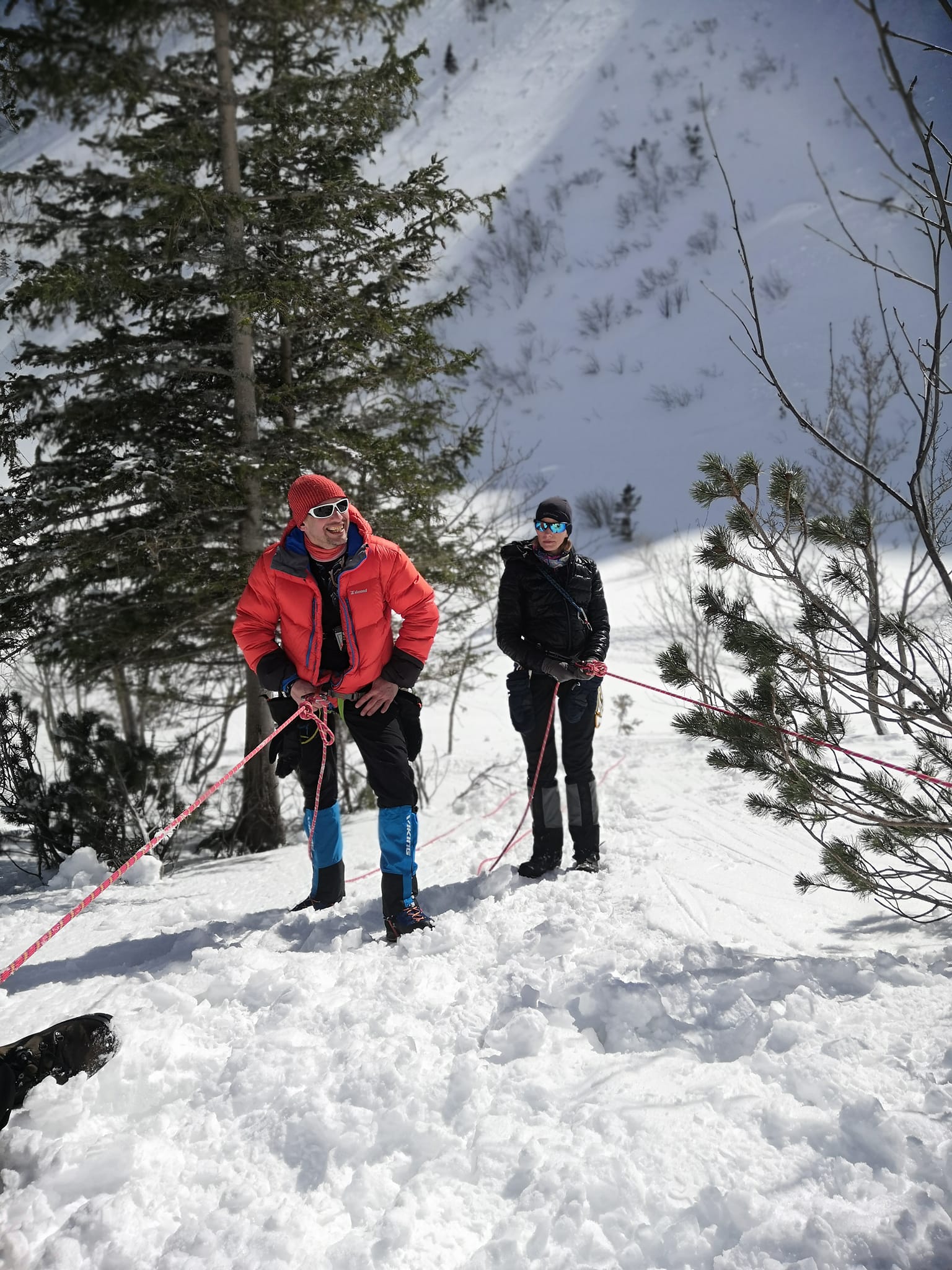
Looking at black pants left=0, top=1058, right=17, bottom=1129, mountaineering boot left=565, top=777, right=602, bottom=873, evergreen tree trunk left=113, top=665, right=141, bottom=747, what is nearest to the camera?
black pants left=0, top=1058, right=17, bottom=1129

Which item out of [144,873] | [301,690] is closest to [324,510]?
[301,690]

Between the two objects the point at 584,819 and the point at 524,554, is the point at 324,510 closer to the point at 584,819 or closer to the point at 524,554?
the point at 524,554

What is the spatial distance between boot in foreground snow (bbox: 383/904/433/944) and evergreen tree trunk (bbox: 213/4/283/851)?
3.39m

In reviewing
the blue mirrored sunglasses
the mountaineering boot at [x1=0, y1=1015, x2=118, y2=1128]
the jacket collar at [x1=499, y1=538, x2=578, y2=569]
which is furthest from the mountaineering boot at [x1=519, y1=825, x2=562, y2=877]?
the mountaineering boot at [x1=0, y1=1015, x2=118, y2=1128]

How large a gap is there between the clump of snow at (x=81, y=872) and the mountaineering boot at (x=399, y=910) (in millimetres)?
2502

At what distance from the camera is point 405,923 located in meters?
3.60

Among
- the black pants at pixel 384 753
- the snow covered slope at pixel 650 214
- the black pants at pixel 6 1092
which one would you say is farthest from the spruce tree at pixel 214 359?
the snow covered slope at pixel 650 214

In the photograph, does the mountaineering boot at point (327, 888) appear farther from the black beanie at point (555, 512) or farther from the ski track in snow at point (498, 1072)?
the black beanie at point (555, 512)

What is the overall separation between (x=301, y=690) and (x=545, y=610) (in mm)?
1505

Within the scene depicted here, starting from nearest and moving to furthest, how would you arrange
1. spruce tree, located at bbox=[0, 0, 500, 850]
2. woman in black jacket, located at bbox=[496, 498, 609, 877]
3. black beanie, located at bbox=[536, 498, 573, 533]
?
black beanie, located at bbox=[536, 498, 573, 533]
woman in black jacket, located at bbox=[496, 498, 609, 877]
spruce tree, located at bbox=[0, 0, 500, 850]

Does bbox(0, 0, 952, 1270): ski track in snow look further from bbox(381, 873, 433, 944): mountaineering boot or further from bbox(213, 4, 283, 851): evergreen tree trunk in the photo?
bbox(213, 4, 283, 851): evergreen tree trunk

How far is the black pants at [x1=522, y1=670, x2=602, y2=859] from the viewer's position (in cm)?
450

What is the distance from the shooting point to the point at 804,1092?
232 centimetres

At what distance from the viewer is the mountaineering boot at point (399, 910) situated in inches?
141
